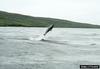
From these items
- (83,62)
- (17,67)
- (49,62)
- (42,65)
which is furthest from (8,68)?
(83,62)

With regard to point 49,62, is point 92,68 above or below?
above

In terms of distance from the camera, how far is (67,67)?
32812 mm

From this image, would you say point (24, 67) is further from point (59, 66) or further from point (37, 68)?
point (59, 66)

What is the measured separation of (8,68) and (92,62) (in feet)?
33.3

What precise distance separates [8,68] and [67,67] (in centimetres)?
581

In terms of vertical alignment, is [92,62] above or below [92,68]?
below

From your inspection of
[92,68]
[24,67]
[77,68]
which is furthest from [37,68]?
[92,68]

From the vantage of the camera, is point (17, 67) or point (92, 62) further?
point (92, 62)

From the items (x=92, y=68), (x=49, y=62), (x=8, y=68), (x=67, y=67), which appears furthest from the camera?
(x=49, y=62)

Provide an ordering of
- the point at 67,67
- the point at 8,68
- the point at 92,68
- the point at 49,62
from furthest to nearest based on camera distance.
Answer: the point at 49,62
the point at 67,67
the point at 8,68
the point at 92,68

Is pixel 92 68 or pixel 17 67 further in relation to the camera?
pixel 17 67

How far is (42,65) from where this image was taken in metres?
33.3

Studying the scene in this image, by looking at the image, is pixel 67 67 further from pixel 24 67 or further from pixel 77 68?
pixel 24 67

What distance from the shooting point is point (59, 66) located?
33.2 metres
